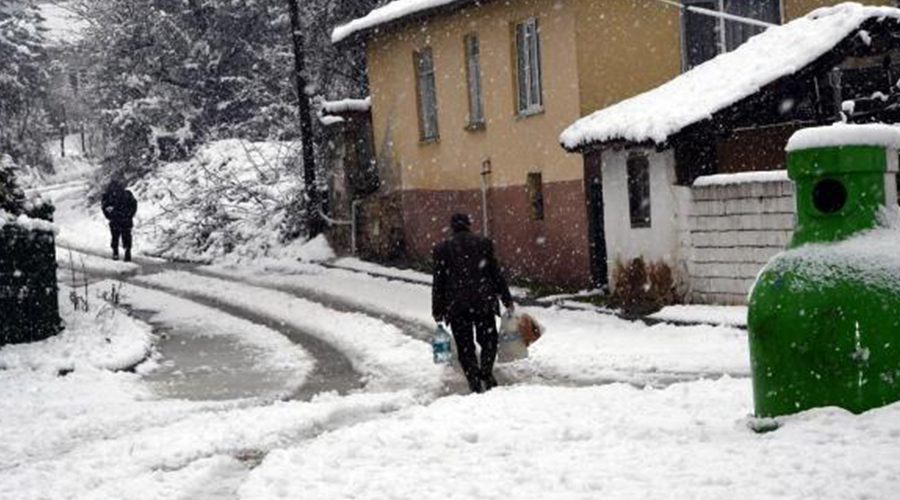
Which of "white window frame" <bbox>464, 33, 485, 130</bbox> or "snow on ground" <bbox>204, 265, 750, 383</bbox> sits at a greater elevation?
"white window frame" <bbox>464, 33, 485, 130</bbox>

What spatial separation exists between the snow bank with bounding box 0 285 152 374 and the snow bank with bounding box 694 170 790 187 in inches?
298

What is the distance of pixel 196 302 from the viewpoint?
1947cm

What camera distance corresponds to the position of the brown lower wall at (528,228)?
60.5 feet

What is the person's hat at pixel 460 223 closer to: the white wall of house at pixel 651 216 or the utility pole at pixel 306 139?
the white wall of house at pixel 651 216

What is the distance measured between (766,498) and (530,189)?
15.4m

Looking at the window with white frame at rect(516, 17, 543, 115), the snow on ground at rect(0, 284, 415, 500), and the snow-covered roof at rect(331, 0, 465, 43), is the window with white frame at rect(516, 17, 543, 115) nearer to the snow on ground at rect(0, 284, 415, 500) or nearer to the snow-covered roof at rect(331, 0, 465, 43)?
the snow-covered roof at rect(331, 0, 465, 43)

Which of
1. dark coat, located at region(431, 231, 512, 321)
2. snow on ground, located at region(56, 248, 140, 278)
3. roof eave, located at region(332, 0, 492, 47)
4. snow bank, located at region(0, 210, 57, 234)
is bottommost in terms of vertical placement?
snow on ground, located at region(56, 248, 140, 278)

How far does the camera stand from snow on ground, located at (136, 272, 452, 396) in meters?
11.5

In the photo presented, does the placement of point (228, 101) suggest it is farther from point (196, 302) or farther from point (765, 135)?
point (765, 135)

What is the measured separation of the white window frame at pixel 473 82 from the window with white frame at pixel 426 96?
5.65ft

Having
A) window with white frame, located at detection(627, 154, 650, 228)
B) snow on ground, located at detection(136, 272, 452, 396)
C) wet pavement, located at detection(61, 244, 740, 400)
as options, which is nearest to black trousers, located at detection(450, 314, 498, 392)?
wet pavement, located at detection(61, 244, 740, 400)

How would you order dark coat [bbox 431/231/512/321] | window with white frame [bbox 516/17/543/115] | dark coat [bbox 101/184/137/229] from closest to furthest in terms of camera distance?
dark coat [bbox 431/231/512/321] → window with white frame [bbox 516/17/543/115] → dark coat [bbox 101/184/137/229]

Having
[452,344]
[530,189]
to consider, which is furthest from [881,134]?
[530,189]

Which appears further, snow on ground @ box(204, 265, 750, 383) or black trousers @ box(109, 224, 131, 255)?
black trousers @ box(109, 224, 131, 255)
